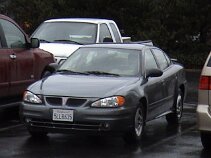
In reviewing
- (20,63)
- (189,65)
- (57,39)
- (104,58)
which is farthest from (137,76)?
(189,65)

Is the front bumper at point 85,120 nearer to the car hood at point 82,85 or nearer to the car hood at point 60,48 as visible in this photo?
the car hood at point 82,85

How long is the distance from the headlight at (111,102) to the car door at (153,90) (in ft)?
2.83

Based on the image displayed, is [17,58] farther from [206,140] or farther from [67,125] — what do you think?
[206,140]

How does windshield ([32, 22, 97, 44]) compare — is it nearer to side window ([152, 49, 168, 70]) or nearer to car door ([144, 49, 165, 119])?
side window ([152, 49, 168, 70])

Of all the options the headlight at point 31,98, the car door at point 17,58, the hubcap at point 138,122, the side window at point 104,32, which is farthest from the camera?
the side window at point 104,32

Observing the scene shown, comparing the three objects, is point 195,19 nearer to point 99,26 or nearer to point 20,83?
point 99,26

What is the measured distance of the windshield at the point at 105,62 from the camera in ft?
31.2

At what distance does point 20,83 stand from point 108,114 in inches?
128

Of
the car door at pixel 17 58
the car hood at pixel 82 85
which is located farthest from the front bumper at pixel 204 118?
the car door at pixel 17 58

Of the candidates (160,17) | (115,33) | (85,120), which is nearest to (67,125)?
(85,120)

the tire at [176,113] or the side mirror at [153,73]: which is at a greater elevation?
the side mirror at [153,73]

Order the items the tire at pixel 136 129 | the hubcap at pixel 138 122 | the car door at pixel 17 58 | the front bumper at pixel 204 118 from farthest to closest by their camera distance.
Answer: the car door at pixel 17 58, the hubcap at pixel 138 122, the tire at pixel 136 129, the front bumper at pixel 204 118

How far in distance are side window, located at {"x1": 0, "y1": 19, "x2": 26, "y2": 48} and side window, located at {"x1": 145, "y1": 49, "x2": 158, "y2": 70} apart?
2572mm

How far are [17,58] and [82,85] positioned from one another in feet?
8.49
